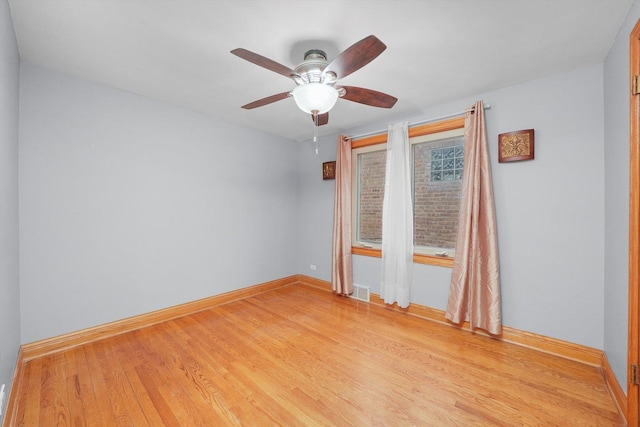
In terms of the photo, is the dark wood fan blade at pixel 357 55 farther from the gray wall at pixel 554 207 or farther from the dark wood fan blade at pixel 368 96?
the gray wall at pixel 554 207

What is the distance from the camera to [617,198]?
1.71 meters

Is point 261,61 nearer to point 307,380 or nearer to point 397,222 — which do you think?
point 307,380

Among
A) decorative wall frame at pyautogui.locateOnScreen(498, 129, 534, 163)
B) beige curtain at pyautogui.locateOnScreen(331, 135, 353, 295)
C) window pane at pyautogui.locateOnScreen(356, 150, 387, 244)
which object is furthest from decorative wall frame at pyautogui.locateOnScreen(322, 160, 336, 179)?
decorative wall frame at pyautogui.locateOnScreen(498, 129, 534, 163)

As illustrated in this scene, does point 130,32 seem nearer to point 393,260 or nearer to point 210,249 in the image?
point 210,249

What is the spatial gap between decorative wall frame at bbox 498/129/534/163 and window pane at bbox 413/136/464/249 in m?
0.41

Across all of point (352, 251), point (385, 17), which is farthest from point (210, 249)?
point (385, 17)

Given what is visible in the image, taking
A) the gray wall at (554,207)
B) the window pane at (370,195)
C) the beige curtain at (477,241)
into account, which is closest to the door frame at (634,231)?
the gray wall at (554,207)

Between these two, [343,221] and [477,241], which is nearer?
[477,241]

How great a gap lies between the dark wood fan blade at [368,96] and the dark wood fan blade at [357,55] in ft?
0.74

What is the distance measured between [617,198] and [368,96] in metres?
1.80

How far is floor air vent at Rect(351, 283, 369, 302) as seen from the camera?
11.2ft

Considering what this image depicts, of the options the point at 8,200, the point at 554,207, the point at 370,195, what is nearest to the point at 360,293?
the point at 370,195

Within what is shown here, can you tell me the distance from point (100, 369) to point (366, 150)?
A: 11.4 ft

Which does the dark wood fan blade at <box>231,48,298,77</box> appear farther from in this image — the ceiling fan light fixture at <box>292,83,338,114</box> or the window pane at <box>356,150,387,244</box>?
the window pane at <box>356,150,387,244</box>
